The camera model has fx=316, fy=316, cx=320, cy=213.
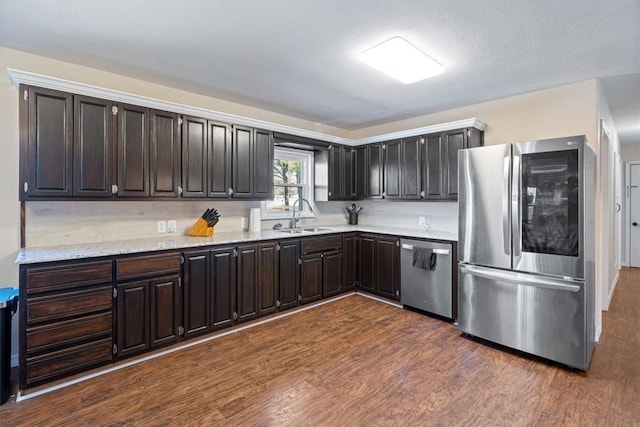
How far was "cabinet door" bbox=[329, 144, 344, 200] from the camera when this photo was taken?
4680 mm

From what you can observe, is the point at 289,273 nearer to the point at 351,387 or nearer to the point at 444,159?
the point at 351,387

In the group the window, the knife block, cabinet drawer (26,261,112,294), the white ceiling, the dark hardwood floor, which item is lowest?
the dark hardwood floor

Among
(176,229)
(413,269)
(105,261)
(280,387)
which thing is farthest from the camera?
(413,269)

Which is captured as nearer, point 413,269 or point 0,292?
point 0,292

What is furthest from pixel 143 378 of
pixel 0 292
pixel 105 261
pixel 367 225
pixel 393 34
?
pixel 367 225

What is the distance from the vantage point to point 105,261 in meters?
2.49

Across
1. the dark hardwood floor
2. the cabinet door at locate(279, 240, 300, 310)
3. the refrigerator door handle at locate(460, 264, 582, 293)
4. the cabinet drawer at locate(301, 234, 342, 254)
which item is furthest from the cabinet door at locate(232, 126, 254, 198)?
the refrigerator door handle at locate(460, 264, 582, 293)

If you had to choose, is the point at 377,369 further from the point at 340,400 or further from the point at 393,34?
the point at 393,34

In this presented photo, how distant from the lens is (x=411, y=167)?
13.8 feet

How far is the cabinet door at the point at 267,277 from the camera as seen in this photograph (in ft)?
11.4

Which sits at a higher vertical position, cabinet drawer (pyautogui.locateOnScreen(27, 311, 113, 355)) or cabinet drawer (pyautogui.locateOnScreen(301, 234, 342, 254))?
cabinet drawer (pyautogui.locateOnScreen(301, 234, 342, 254))

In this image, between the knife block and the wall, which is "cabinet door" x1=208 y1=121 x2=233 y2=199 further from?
the wall

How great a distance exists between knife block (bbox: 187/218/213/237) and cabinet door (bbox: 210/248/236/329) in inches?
16.7

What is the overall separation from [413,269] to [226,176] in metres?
2.45
